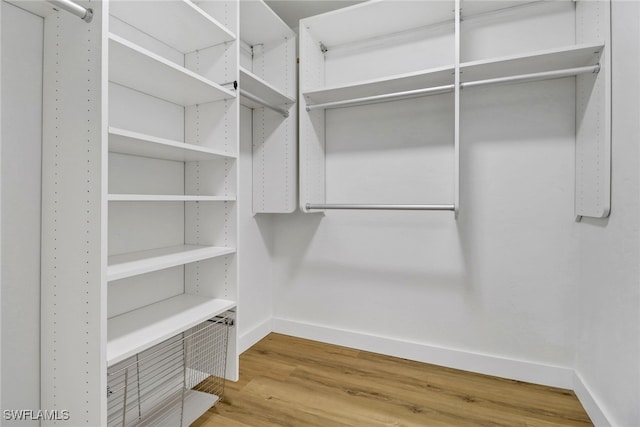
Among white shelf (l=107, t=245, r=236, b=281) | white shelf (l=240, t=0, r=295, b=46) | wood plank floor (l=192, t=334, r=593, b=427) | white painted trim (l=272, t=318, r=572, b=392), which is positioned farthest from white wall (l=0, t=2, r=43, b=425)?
white painted trim (l=272, t=318, r=572, b=392)

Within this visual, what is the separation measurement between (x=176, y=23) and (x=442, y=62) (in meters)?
1.62

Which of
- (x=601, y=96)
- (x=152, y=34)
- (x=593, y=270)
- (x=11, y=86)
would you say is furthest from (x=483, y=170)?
(x=11, y=86)

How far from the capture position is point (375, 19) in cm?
210

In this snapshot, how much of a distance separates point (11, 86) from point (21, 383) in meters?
1.08

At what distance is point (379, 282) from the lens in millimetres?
2334

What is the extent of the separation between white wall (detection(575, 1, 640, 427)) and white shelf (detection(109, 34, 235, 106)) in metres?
1.77

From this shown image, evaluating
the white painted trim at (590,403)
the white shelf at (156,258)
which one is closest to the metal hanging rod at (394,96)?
the white shelf at (156,258)

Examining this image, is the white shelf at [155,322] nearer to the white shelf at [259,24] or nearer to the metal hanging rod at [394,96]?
the metal hanging rod at [394,96]

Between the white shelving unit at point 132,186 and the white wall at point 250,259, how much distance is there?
53 cm

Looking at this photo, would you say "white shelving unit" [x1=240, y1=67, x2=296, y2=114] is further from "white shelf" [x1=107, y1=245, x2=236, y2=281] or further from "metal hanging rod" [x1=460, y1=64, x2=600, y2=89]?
"metal hanging rod" [x1=460, y1=64, x2=600, y2=89]

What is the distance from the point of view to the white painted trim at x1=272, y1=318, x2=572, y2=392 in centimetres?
190

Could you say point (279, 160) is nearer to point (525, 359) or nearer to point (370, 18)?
point (370, 18)

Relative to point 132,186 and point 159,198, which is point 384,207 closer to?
point 159,198

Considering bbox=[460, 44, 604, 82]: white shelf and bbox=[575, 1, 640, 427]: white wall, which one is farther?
bbox=[460, 44, 604, 82]: white shelf
